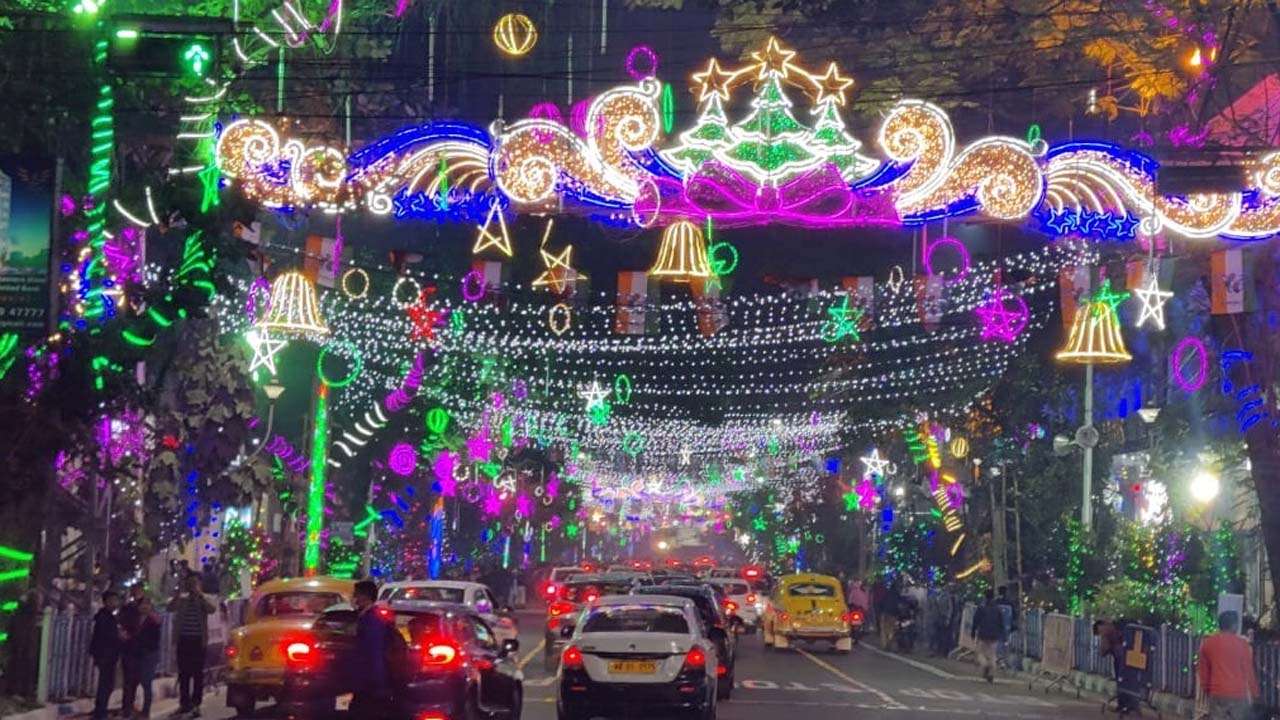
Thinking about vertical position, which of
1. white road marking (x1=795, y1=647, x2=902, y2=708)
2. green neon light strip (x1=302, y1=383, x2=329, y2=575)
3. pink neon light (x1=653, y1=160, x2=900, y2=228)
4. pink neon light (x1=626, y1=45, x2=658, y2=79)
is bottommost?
white road marking (x1=795, y1=647, x2=902, y2=708)

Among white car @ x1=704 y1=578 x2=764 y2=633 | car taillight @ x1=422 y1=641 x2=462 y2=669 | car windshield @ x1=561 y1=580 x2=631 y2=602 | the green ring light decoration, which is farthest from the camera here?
white car @ x1=704 y1=578 x2=764 y2=633

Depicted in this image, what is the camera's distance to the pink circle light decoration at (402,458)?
54500 mm

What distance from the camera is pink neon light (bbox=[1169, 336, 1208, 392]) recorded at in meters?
35.2

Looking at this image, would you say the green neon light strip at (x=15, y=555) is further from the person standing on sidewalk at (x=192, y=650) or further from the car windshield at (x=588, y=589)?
the car windshield at (x=588, y=589)

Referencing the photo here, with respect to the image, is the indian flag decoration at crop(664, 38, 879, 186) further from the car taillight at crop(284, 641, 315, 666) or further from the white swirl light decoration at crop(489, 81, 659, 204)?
the car taillight at crop(284, 641, 315, 666)

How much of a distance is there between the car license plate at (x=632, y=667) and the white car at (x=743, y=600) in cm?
3262

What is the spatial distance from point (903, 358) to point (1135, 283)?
930 inches

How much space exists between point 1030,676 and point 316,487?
16.8 metres

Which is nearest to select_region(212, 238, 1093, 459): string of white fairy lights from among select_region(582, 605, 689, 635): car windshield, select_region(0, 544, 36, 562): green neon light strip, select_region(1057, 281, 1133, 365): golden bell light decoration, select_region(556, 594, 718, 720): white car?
select_region(1057, 281, 1133, 365): golden bell light decoration

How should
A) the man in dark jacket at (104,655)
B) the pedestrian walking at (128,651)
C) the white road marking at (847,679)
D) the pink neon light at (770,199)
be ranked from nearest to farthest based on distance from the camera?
the man in dark jacket at (104,655)
the pedestrian walking at (128,651)
the pink neon light at (770,199)
the white road marking at (847,679)

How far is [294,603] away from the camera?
24.9 m

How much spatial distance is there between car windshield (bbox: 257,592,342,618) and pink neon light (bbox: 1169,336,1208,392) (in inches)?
749

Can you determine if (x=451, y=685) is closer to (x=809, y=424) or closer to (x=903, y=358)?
(x=903, y=358)

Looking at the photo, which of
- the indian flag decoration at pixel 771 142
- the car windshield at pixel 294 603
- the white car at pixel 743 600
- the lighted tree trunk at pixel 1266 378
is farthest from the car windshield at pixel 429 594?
the white car at pixel 743 600
